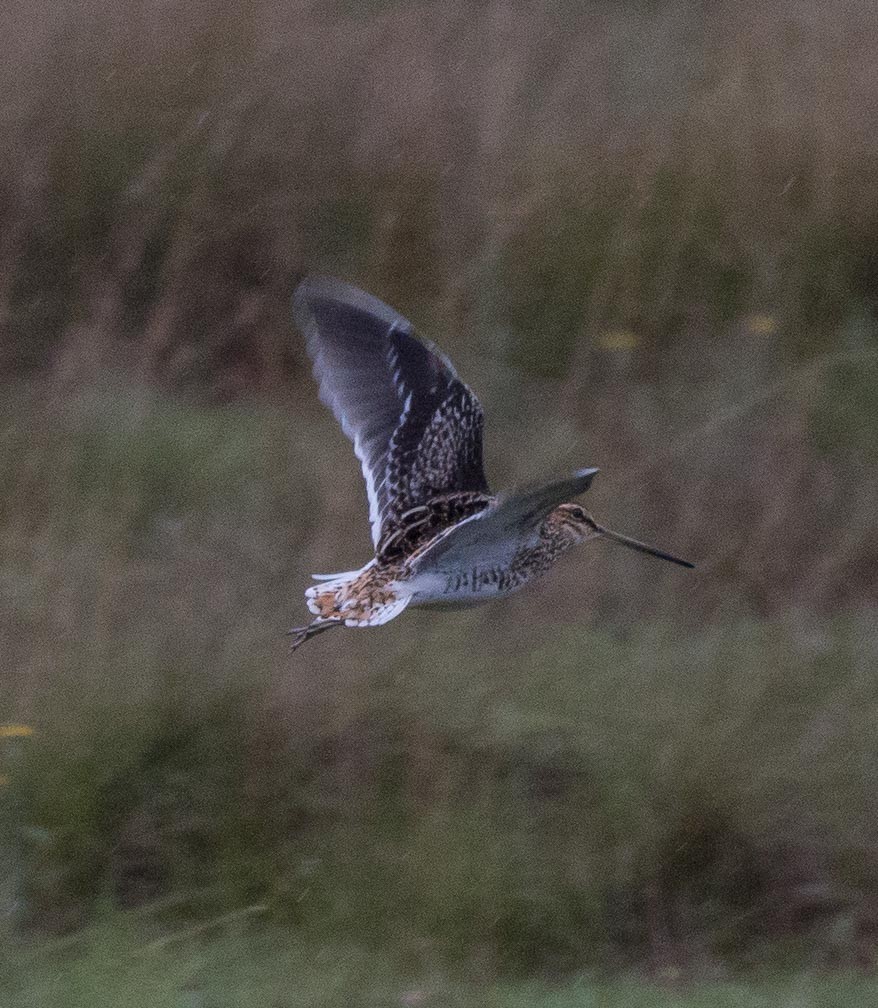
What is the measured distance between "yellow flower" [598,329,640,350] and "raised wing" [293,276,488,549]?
1.78 meters

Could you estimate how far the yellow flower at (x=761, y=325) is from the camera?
19.3ft

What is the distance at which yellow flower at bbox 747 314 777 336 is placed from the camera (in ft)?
19.3

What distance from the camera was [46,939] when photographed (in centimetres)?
406

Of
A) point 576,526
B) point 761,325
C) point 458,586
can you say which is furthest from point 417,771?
point 761,325

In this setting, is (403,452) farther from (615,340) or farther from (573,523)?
(615,340)

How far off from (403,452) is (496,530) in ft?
1.80

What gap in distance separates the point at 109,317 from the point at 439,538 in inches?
82.5

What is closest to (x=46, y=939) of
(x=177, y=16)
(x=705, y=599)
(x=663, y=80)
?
(x=705, y=599)

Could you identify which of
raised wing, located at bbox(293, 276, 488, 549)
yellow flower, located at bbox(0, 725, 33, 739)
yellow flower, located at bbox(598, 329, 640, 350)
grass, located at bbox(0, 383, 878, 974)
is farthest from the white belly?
yellow flower, located at bbox(598, 329, 640, 350)

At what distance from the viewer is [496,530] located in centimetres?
356

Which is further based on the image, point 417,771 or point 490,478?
point 490,478

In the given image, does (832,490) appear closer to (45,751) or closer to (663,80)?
(663,80)

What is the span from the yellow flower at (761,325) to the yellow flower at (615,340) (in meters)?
0.36

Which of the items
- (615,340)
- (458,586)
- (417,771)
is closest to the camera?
(458,586)
